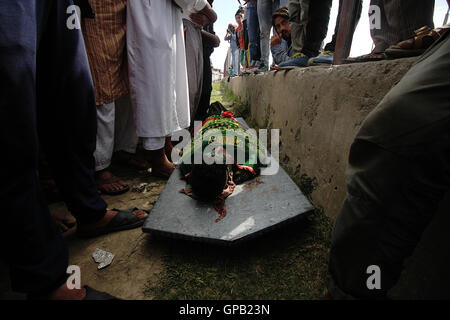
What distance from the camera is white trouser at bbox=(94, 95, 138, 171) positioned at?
1518 millimetres

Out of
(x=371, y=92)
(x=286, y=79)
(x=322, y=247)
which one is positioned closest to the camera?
(x=371, y=92)

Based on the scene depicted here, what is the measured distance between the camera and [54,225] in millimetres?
728

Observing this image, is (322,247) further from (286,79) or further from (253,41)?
(253,41)

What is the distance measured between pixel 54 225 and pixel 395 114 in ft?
3.63

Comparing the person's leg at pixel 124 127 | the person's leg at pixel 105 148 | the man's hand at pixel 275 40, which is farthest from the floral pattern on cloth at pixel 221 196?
the man's hand at pixel 275 40

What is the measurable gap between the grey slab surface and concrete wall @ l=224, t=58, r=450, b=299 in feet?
0.71

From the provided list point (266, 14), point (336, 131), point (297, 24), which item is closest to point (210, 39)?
point (297, 24)

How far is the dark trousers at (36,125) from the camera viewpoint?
0.58 metres

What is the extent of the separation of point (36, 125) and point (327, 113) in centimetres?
142

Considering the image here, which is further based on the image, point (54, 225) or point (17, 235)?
point (54, 225)

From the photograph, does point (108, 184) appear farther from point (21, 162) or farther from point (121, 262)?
point (21, 162)

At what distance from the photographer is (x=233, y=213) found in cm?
122

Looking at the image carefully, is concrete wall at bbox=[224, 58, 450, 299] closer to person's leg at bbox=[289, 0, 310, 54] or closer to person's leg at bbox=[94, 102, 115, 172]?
person's leg at bbox=[289, 0, 310, 54]

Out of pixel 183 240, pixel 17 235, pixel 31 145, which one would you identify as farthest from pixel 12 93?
pixel 183 240
